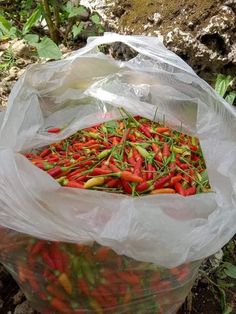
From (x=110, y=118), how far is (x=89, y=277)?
488mm

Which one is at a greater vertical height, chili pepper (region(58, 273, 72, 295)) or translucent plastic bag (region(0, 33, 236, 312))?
translucent plastic bag (region(0, 33, 236, 312))

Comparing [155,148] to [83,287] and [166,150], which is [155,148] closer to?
[166,150]

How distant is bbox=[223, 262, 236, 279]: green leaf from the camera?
1.48 meters

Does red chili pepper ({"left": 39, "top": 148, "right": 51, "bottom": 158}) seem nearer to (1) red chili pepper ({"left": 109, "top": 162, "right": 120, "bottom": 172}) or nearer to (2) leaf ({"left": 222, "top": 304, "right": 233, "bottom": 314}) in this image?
(1) red chili pepper ({"left": 109, "top": 162, "right": 120, "bottom": 172})

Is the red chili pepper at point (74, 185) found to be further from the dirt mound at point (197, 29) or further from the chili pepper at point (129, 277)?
the dirt mound at point (197, 29)

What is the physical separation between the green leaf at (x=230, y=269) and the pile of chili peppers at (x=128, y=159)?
0.35 m

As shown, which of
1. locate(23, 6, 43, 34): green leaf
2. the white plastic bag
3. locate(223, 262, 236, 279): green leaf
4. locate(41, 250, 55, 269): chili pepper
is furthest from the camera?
locate(23, 6, 43, 34): green leaf

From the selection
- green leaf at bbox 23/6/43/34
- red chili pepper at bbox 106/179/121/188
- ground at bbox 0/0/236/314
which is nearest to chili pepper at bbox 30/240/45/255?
red chili pepper at bbox 106/179/121/188

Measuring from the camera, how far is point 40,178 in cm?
103

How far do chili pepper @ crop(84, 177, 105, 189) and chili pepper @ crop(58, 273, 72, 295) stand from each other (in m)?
0.21

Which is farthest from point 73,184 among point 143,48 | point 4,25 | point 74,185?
point 4,25

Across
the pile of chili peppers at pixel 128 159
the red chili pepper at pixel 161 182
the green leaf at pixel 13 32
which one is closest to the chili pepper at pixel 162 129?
the pile of chili peppers at pixel 128 159

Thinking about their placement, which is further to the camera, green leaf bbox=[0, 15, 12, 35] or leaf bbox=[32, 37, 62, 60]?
green leaf bbox=[0, 15, 12, 35]

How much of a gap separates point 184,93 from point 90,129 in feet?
0.95
